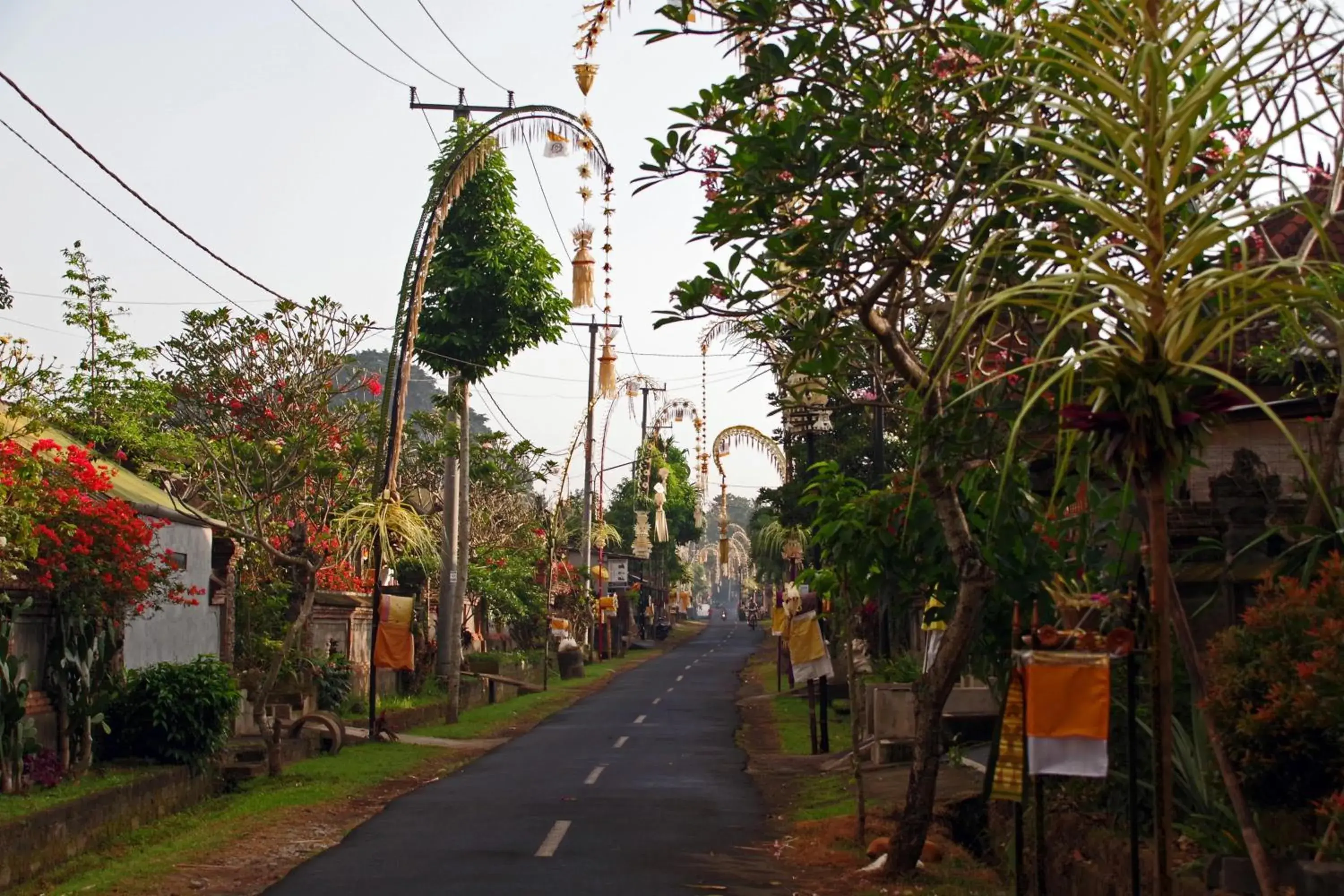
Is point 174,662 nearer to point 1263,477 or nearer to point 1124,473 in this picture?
point 1263,477

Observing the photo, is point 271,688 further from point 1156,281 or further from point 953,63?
point 1156,281

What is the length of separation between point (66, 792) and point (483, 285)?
48.2 ft

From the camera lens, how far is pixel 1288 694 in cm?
819

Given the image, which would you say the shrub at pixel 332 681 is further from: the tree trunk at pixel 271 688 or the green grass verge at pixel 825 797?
the green grass verge at pixel 825 797

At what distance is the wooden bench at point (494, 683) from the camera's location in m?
35.7

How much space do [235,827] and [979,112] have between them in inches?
415

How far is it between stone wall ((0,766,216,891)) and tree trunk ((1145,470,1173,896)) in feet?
31.4

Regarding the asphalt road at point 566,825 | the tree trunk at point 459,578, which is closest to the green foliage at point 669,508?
the tree trunk at point 459,578

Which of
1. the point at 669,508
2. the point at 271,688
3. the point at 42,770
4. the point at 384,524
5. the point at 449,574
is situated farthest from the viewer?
the point at 669,508

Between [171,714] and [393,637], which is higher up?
[393,637]

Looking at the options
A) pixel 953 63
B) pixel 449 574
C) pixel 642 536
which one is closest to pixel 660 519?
pixel 642 536

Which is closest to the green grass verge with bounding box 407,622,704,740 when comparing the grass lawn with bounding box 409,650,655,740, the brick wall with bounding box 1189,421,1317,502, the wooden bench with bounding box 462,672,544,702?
the grass lawn with bounding box 409,650,655,740

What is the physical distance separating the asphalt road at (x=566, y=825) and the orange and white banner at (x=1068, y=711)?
4.28 meters

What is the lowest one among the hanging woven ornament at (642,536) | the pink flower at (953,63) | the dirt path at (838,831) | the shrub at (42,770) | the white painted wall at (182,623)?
the dirt path at (838,831)
